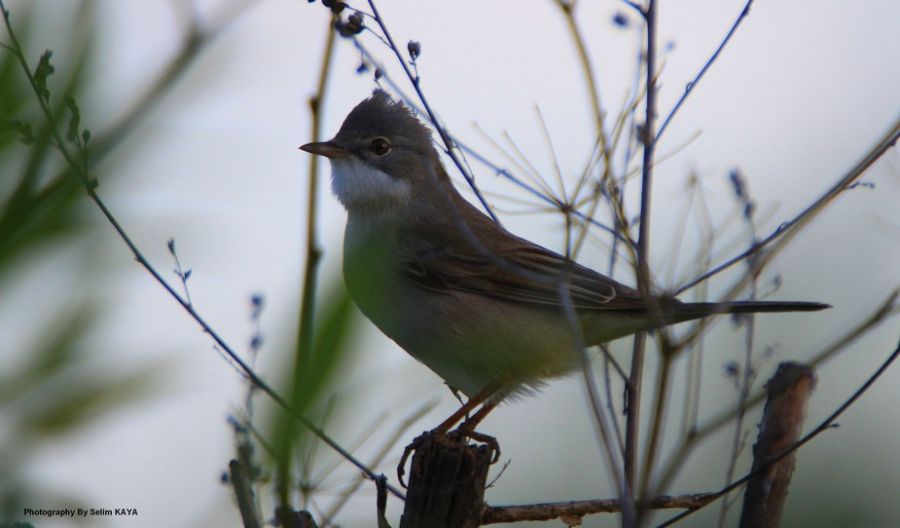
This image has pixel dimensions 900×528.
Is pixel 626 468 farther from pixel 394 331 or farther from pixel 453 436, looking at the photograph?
pixel 394 331

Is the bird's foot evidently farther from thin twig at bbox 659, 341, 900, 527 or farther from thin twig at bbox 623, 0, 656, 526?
thin twig at bbox 659, 341, 900, 527

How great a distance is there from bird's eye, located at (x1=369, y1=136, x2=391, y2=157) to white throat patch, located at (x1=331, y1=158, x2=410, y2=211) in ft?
0.35

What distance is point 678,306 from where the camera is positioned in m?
4.69

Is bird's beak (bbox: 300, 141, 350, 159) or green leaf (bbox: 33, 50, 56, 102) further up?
bird's beak (bbox: 300, 141, 350, 159)

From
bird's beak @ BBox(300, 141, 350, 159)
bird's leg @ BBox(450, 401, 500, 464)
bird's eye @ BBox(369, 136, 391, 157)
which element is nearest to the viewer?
bird's leg @ BBox(450, 401, 500, 464)

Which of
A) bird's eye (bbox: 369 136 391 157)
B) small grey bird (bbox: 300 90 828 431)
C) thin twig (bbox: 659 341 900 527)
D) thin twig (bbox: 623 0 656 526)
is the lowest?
thin twig (bbox: 659 341 900 527)

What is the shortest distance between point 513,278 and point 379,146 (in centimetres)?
134

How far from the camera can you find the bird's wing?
5.15 meters

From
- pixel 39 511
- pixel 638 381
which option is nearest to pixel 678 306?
pixel 638 381

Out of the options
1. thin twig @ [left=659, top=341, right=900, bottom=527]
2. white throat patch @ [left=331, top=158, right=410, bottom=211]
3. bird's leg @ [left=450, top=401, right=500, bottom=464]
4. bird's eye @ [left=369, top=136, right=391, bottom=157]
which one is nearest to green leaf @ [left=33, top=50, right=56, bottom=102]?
thin twig @ [left=659, top=341, right=900, bottom=527]

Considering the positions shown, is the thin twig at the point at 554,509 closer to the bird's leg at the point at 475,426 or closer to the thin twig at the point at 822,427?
the thin twig at the point at 822,427

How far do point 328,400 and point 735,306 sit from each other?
11.9 ft

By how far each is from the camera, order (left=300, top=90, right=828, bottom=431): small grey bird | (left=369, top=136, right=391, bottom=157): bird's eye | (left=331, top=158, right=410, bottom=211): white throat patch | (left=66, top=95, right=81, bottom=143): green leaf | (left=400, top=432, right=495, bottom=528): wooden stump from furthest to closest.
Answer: (left=369, top=136, right=391, bottom=157): bird's eye, (left=331, top=158, right=410, bottom=211): white throat patch, (left=300, top=90, right=828, bottom=431): small grey bird, (left=400, top=432, right=495, bottom=528): wooden stump, (left=66, top=95, right=81, bottom=143): green leaf

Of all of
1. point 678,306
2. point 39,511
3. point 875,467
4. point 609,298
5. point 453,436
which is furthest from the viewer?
point 875,467
